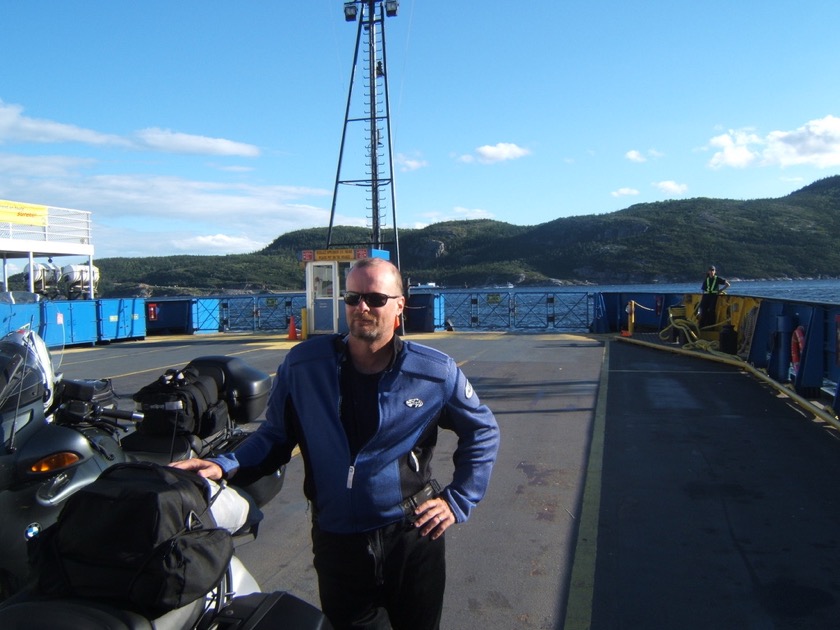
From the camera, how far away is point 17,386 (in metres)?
3.83

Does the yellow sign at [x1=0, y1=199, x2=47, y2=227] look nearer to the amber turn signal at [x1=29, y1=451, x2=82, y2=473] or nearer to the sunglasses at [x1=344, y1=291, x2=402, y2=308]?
the amber turn signal at [x1=29, y1=451, x2=82, y2=473]

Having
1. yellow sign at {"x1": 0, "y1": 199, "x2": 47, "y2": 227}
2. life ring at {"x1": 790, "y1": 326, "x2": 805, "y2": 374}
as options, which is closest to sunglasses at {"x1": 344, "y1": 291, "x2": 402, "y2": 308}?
life ring at {"x1": 790, "y1": 326, "x2": 805, "y2": 374}

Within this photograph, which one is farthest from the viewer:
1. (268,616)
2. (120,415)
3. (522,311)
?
(522,311)

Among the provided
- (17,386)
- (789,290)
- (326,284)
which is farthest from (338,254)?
(789,290)

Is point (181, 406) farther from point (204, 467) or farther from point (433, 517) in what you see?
point (433, 517)

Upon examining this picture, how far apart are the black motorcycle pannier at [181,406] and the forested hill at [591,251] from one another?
50810mm

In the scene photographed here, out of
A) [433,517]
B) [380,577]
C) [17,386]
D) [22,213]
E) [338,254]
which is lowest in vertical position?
[380,577]

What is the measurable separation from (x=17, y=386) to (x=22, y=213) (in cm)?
2477

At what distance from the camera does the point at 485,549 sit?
4699mm

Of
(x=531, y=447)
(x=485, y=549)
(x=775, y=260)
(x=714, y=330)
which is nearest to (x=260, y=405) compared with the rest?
(x=485, y=549)

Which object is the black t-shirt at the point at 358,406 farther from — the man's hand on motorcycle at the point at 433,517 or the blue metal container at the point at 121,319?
the blue metal container at the point at 121,319

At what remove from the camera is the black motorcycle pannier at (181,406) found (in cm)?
429

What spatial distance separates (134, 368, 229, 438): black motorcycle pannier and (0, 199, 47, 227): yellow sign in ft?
77.9

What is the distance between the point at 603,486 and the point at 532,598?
2.20 metres
